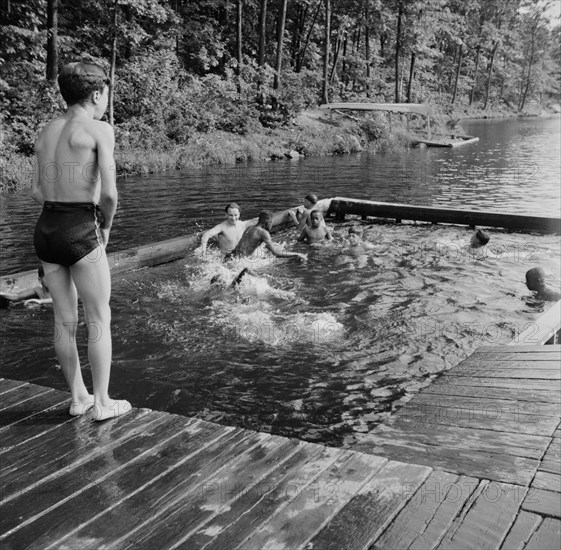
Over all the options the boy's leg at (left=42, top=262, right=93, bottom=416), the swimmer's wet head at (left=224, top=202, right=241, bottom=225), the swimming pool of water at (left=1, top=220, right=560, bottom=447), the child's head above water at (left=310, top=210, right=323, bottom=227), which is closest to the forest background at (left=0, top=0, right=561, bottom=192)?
the swimmer's wet head at (left=224, top=202, right=241, bottom=225)

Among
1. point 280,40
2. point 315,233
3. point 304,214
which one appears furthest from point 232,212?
point 280,40

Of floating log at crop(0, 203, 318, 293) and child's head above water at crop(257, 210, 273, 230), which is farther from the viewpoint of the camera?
child's head above water at crop(257, 210, 273, 230)

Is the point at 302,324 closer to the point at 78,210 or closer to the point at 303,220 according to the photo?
the point at 78,210

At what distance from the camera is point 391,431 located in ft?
15.2

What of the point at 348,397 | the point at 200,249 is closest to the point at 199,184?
the point at 200,249

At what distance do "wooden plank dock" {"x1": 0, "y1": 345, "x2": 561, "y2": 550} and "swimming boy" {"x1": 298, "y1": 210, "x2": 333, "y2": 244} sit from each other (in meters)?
9.13

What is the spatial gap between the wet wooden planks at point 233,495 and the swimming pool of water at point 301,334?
199cm

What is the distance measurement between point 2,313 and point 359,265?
6.26 m

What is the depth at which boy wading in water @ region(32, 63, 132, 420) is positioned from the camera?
353 cm

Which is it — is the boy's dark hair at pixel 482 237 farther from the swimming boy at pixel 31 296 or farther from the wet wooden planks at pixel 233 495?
the wet wooden planks at pixel 233 495

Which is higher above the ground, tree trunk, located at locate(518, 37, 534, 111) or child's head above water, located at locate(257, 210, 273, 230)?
tree trunk, located at locate(518, 37, 534, 111)

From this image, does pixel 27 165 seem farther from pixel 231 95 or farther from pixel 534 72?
pixel 534 72

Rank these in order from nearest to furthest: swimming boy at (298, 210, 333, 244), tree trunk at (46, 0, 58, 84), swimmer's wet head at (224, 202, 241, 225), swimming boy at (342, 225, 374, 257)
Result: swimmer's wet head at (224, 202, 241, 225)
swimming boy at (342, 225, 374, 257)
swimming boy at (298, 210, 333, 244)
tree trunk at (46, 0, 58, 84)

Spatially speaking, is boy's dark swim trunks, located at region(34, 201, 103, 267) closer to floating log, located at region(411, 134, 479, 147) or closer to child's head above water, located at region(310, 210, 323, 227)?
child's head above water, located at region(310, 210, 323, 227)
